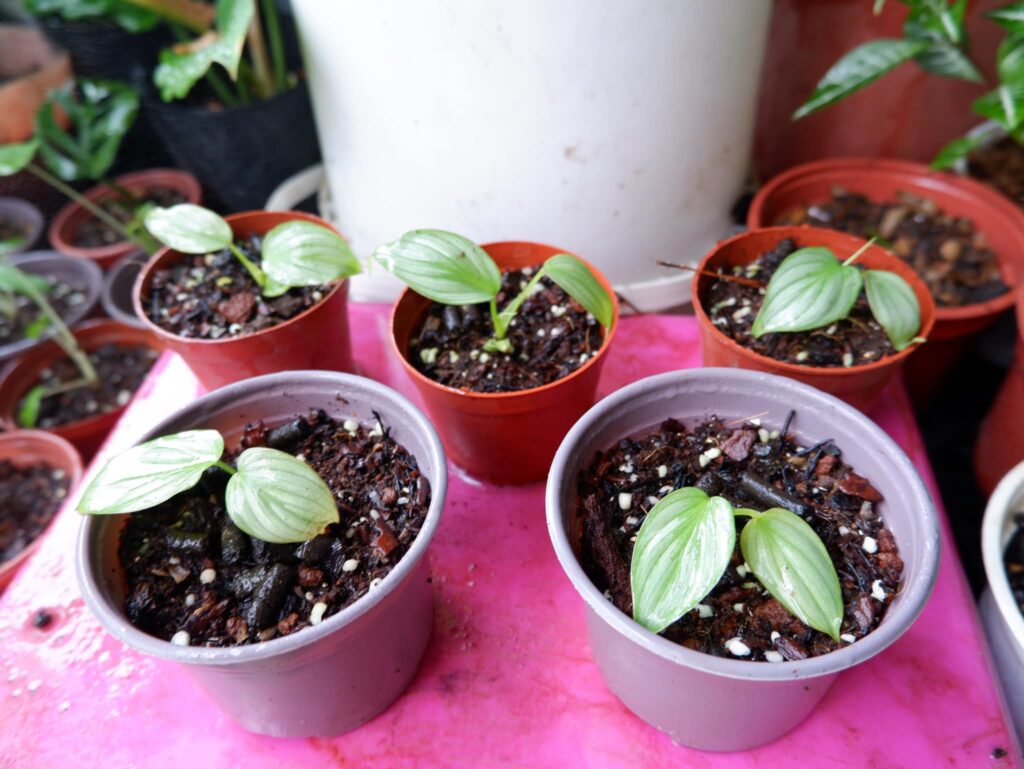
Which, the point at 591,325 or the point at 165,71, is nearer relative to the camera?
the point at 591,325

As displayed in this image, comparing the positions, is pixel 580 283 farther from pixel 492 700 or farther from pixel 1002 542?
pixel 1002 542

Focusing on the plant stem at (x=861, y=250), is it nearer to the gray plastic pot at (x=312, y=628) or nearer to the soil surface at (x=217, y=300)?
the gray plastic pot at (x=312, y=628)

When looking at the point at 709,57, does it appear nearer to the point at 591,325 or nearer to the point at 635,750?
the point at 591,325

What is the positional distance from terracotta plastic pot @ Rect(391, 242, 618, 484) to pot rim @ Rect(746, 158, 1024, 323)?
0.56 metres

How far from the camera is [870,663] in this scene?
3.13ft

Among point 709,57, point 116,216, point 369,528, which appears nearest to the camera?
point 369,528

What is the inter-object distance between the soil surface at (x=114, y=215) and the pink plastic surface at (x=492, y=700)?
1.39 metres

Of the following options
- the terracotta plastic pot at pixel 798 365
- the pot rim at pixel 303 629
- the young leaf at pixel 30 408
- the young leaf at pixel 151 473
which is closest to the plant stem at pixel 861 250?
the terracotta plastic pot at pixel 798 365

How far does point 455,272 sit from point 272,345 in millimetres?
350

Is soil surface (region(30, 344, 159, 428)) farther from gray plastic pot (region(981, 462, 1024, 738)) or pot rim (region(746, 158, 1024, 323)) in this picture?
gray plastic pot (region(981, 462, 1024, 738))

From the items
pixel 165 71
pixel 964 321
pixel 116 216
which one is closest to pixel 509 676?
pixel 964 321

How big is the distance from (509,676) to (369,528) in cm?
29

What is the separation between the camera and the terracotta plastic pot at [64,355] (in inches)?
66.8

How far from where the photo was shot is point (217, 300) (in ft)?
4.04
